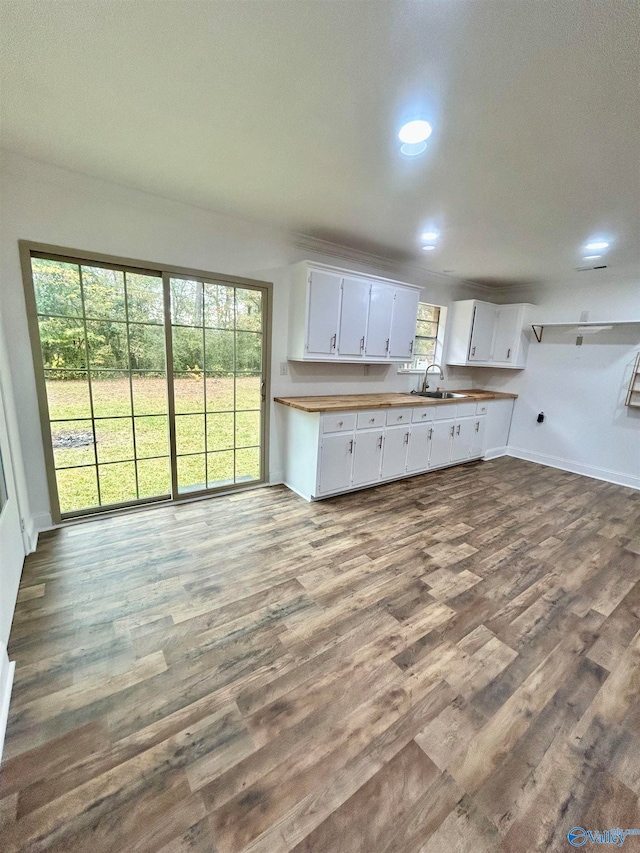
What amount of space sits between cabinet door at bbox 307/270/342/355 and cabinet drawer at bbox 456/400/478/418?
2.07m

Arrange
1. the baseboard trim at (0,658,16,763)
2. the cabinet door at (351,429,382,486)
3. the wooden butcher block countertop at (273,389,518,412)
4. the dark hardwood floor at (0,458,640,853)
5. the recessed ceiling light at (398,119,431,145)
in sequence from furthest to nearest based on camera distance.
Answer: the cabinet door at (351,429,382,486), the wooden butcher block countertop at (273,389,518,412), the recessed ceiling light at (398,119,431,145), the baseboard trim at (0,658,16,763), the dark hardwood floor at (0,458,640,853)

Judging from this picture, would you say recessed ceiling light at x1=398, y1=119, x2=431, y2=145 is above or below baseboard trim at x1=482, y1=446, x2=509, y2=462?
above

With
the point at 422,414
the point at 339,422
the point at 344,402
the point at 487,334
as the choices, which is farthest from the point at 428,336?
the point at 339,422

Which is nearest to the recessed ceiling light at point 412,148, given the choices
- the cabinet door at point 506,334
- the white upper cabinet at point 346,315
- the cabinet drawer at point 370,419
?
the white upper cabinet at point 346,315

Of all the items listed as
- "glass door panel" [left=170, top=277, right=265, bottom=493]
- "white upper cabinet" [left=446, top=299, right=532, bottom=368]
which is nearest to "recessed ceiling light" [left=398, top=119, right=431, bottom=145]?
"glass door panel" [left=170, top=277, right=265, bottom=493]

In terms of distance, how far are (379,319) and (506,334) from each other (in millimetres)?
2598

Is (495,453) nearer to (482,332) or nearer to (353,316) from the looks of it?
(482,332)

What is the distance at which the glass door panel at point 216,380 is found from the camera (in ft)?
9.89

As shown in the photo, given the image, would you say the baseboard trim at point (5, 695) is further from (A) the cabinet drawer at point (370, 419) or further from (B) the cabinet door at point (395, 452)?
(B) the cabinet door at point (395, 452)

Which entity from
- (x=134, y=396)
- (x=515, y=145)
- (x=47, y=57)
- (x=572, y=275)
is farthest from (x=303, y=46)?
(x=572, y=275)

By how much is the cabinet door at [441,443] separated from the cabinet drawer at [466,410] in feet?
0.65

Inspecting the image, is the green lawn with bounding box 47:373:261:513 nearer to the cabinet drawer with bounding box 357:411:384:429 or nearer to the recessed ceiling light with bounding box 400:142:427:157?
the cabinet drawer with bounding box 357:411:384:429

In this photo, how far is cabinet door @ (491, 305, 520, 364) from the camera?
5.01 meters

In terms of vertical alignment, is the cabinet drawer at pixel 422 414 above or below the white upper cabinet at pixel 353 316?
below
